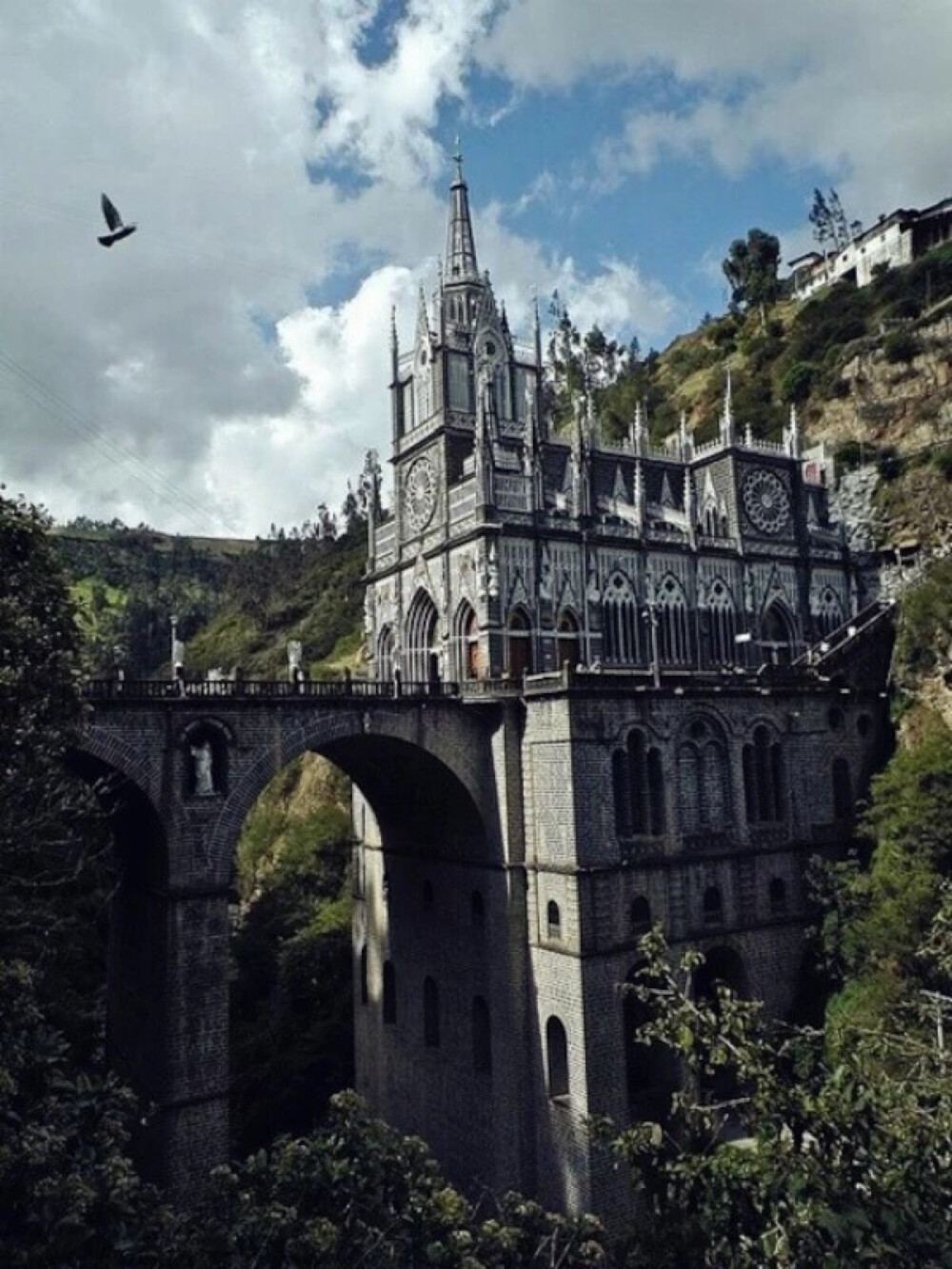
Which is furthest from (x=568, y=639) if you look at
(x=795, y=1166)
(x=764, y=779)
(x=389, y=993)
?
(x=795, y=1166)

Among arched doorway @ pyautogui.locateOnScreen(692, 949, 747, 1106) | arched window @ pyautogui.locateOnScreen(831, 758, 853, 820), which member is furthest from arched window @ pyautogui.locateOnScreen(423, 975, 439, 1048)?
arched window @ pyautogui.locateOnScreen(831, 758, 853, 820)

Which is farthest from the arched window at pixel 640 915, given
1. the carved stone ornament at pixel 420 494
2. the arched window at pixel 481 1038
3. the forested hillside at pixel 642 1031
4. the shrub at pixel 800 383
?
the shrub at pixel 800 383

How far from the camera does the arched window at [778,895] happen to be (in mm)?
33719

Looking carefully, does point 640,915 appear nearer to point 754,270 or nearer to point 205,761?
point 205,761

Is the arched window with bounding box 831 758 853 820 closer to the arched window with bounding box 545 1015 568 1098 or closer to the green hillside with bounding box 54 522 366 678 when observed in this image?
the arched window with bounding box 545 1015 568 1098

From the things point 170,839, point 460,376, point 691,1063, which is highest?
point 460,376

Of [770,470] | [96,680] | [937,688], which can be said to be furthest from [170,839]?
[770,470]

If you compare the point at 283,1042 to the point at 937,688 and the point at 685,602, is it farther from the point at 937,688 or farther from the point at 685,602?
the point at 937,688

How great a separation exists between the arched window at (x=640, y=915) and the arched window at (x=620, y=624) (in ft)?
32.7

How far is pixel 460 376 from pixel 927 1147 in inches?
1293

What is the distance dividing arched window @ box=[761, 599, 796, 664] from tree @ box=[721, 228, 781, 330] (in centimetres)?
5638

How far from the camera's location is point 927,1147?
447 inches

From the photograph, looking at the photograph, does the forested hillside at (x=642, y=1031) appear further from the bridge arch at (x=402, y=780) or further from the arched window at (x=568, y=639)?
the arched window at (x=568, y=639)

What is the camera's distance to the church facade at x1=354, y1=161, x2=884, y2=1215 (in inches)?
1172
